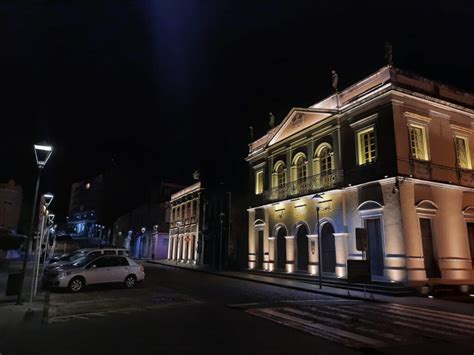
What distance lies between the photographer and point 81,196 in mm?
124062

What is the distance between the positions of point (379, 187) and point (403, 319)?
9877 millimetres

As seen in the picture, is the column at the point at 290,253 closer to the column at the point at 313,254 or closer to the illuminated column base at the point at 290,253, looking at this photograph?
the illuminated column base at the point at 290,253

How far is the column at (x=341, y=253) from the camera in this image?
2057 cm

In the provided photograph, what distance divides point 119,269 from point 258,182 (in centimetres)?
1678

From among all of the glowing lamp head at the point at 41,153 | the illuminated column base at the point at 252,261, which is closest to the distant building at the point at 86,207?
the illuminated column base at the point at 252,261

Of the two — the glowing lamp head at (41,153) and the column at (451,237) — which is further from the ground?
the glowing lamp head at (41,153)

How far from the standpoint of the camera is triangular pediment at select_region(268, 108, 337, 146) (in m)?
24.1

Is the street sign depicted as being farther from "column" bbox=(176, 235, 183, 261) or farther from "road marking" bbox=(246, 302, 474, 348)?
"column" bbox=(176, 235, 183, 261)

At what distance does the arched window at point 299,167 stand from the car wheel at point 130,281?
1351 centimetres

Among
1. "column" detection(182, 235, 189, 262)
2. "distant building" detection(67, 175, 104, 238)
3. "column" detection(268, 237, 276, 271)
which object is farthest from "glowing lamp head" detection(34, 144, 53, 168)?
"distant building" detection(67, 175, 104, 238)

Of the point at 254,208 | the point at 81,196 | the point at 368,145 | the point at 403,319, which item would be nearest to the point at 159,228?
the point at 254,208

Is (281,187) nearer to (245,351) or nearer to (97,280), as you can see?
(97,280)

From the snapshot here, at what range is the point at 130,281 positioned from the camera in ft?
56.1

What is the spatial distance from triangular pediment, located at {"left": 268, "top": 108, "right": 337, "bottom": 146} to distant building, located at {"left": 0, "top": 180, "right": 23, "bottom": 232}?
27.6m
